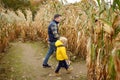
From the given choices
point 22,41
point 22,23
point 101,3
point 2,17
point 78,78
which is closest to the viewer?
point 101,3

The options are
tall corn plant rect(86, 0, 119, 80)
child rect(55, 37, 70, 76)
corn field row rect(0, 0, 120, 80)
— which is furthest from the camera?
child rect(55, 37, 70, 76)

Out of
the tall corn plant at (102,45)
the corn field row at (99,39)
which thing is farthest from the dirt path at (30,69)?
the tall corn plant at (102,45)

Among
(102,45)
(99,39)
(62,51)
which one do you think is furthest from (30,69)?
(102,45)

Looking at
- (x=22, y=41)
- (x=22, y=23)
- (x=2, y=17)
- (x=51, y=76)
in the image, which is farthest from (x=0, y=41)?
(x=22, y=23)

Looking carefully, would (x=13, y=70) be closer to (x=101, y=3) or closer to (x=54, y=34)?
(x=54, y=34)

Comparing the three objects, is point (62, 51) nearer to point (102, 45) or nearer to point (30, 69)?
point (30, 69)

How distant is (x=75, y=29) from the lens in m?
9.91

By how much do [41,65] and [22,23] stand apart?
8991mm

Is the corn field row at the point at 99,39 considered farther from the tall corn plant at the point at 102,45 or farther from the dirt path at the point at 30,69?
the dirt path at the point at 30,69

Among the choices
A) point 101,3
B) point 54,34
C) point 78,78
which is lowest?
point 78,78

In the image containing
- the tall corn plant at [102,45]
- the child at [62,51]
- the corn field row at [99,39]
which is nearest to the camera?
the corn field row at [99,39]

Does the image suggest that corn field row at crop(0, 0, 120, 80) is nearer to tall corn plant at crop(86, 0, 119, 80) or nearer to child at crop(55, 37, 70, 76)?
tall corn plant at crop(86, 0, 119, 80)

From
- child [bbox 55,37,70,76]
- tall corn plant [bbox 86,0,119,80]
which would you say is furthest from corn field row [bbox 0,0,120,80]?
child [bbox 55,37,70,76]

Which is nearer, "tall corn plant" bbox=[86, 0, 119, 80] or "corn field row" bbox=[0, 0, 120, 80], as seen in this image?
"corn field row" bbox=[0, 0, 120, 80]
